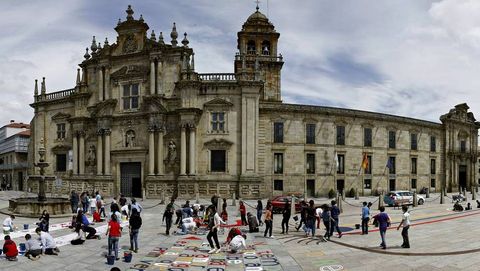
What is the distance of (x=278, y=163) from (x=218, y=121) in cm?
808

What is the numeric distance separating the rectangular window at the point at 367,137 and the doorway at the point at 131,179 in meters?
24.3

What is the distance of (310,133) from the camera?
42.1m

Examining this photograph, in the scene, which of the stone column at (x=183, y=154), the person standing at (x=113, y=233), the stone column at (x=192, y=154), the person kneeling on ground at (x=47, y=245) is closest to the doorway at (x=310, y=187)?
the stone column at (x=192, y=154)

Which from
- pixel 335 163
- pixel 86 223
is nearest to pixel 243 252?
pixel 86 223

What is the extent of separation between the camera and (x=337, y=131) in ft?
142

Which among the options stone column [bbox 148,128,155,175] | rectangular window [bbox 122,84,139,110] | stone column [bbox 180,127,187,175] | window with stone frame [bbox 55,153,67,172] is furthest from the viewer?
window with stone frame [bbox 55,153,67,172]

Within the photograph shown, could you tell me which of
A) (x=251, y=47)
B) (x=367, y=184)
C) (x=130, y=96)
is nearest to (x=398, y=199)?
(x=367, y=184)

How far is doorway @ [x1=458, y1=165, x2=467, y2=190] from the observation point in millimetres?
56131

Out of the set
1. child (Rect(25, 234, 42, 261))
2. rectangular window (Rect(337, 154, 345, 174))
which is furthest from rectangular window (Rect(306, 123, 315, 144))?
child (Rect(25, 234, 42, 261))

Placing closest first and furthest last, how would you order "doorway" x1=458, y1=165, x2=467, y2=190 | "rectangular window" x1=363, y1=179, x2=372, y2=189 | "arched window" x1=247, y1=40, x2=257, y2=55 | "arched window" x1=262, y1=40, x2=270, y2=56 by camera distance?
"rectangular window" x1=363, y1=179, x2=372, y2=189
"arched window" x1=247, y1=40, x2=257, y2=55
"arched window" x1=262, y1=40, x2=270, y2=56
"doorway" x1=458, y1=165, x2=467, y2=190

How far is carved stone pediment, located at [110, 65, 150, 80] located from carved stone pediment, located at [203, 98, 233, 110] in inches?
274

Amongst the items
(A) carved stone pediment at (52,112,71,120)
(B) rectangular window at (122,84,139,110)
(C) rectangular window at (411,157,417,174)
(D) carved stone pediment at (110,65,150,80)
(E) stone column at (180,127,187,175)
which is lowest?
(C) rectangular window at (411,157,417,174)

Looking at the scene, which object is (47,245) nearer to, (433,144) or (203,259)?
(203,259)

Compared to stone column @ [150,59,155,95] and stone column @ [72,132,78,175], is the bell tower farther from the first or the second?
stone column @ [72,132,78,175]
